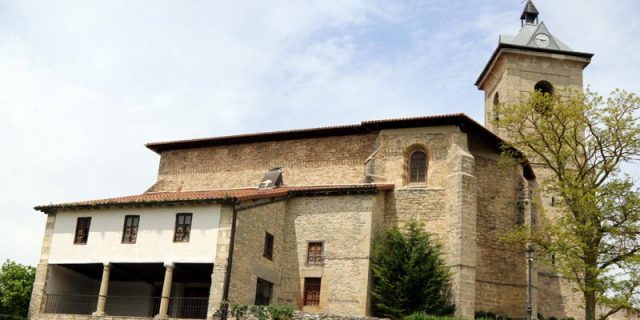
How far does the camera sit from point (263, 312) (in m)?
21.1

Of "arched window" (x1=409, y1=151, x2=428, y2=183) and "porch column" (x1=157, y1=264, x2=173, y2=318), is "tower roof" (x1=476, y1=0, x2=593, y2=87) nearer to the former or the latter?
"arched window" (x1=409, y1=151, x2=428, y2=183)

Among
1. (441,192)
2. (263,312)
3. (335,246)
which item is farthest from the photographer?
(441,192)

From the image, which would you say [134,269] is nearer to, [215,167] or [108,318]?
[108,318]

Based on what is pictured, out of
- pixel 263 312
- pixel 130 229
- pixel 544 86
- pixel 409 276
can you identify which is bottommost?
pixel 263 312

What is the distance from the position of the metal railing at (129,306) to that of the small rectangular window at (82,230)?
2.12 m

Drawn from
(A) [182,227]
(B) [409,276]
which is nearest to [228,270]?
(A) [182,227]

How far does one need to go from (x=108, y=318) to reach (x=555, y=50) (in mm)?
24273

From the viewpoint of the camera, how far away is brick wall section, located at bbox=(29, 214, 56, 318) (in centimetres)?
2438

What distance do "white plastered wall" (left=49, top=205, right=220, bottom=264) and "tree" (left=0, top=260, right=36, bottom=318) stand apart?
3.67 meters

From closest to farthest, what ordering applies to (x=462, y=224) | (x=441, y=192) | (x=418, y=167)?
(x=462, y=224)
(x=441, y=192)
(x=418, y=167)

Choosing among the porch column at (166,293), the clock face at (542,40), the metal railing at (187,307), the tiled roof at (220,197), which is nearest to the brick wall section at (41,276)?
the tiled roof at (220,197)

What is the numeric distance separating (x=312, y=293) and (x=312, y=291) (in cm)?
7

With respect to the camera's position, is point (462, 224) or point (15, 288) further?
point (15, 288)

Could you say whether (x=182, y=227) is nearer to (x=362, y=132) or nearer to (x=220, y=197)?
(x=220, y=197)
